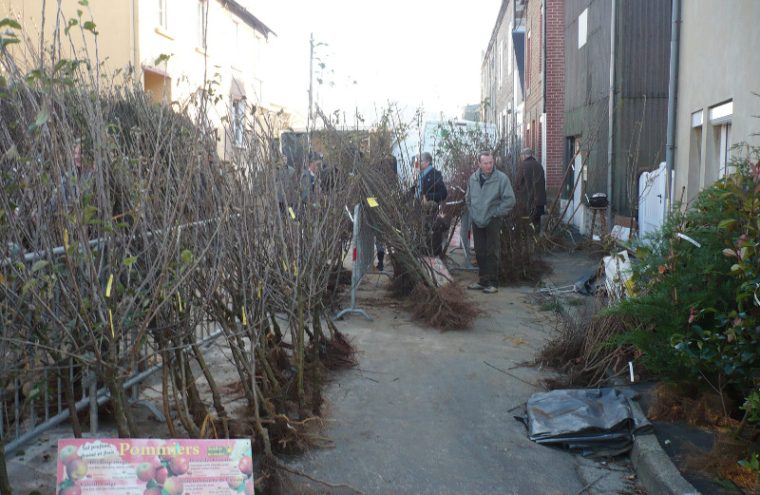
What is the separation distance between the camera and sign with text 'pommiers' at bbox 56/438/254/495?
3227 millimetres

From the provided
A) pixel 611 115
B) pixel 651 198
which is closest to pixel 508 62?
pixel 611 115

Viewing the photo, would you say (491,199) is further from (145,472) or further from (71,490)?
(71,490)

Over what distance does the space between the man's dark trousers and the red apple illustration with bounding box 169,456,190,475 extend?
8.22 m

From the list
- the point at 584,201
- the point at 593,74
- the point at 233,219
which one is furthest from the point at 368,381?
the point at 593,74

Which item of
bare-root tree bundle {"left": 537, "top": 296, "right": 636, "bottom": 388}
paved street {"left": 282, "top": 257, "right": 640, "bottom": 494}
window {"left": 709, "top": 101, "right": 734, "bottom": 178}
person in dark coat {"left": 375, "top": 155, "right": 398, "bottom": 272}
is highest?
window {"left": 709, "top": 101, "right": 734, "bottom": 178}

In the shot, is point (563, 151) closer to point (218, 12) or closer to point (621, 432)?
point (218, 12)

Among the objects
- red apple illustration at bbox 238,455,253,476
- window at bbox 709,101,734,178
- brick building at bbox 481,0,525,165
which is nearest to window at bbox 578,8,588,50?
brick building at bbox 481,0,525,165

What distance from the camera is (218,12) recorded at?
24141mm

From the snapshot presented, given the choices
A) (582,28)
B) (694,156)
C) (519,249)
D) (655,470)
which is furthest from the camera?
(582,28)

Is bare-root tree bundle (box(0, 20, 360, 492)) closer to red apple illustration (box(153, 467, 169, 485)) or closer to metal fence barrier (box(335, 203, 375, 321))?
red apple illustration (box(153, 467, 169, 485))

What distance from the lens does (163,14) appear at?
20969mm

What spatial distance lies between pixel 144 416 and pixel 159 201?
209 centimetres

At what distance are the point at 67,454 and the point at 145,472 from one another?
0.32m

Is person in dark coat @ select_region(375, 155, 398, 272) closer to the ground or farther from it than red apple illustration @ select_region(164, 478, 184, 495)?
farther from it
